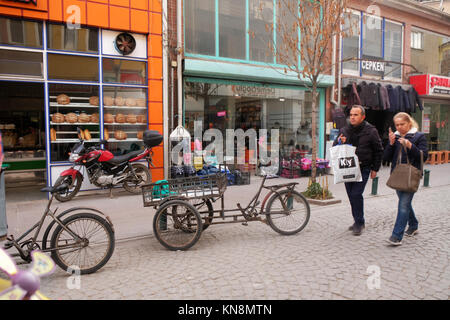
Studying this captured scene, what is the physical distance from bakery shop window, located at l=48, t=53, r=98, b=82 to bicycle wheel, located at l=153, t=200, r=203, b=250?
548 centimetres

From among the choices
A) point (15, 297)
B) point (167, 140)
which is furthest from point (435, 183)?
point (15, 297)

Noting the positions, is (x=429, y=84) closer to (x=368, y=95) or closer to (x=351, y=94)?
(x=368, y=95)

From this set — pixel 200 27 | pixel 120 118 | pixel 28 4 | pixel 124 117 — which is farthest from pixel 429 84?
pixel 28 4

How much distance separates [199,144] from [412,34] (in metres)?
12.6

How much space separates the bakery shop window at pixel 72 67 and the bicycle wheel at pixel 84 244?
573 cm

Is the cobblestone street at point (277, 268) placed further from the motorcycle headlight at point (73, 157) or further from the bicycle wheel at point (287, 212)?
the motorcycle headlight at point (73, 157)

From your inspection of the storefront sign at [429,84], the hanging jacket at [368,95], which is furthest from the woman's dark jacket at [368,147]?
the storefront sign at [429,84]

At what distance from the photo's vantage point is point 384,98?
14.0 meters

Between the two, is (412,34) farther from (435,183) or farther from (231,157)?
(231,157)

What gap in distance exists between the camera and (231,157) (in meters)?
11.7

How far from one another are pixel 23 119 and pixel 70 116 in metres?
4.99

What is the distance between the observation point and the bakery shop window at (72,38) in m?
8.56

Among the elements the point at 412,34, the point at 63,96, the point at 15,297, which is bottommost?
the point at 15,297

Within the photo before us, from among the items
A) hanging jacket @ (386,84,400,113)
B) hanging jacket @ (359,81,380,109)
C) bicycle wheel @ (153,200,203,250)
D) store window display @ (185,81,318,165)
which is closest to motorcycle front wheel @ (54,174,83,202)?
store window display @ (185,81,318,165)
